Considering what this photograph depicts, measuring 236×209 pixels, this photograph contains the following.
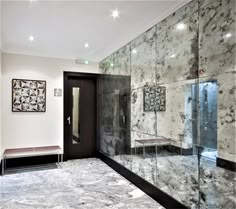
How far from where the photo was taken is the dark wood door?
505 cm

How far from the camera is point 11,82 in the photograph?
14.6 ft

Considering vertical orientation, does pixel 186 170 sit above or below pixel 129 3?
below

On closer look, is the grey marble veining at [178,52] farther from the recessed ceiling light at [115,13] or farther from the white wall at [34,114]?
the white wall at [34,114]

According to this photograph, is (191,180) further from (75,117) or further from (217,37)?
(75,117)

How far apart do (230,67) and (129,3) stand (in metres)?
A: 1.38

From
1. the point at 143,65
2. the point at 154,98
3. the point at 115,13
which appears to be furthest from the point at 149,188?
the point at 115,13

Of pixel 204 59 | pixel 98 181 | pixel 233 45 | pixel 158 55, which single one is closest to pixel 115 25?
pixel 158 55

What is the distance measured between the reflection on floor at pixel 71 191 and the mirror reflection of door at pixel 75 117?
105 cm

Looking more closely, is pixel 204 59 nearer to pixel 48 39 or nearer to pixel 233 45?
pixel 233 45

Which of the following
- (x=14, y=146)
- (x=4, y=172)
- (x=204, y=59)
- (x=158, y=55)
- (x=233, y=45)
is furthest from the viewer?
(x=14, y=146)

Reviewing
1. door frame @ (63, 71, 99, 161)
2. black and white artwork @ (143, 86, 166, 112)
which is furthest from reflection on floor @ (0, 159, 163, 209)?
black and white artwork @ (143, 86, 166, 112)

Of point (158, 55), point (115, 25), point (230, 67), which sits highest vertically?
point (115, 25)

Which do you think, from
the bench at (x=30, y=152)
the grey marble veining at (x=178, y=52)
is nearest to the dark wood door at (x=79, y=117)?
the bench at (x=30, y=152)

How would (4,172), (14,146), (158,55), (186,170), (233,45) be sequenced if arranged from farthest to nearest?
(14,146), (4,172), (158,55), (186,170), (233,45)
